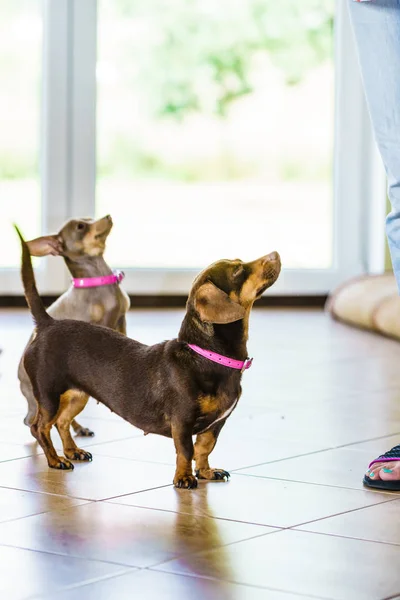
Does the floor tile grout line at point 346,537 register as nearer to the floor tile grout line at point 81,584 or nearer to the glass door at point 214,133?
the floor tile grout line at point 81,584

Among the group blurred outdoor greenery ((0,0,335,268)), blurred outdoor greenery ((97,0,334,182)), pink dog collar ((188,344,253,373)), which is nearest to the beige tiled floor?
pink dog collar ((188,344,253,373))

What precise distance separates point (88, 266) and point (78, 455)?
0.68m

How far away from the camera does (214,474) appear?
2197 millimetres

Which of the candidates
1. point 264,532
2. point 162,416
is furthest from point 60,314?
point 264,532

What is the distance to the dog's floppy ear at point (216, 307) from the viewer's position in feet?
6.91

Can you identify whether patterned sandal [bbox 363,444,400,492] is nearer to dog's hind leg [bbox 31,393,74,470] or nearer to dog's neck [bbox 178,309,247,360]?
dog's neck [bbox 178,309,247,360]

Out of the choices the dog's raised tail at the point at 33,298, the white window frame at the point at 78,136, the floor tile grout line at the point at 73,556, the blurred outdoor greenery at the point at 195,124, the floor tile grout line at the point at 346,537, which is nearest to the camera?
the floor tile grout line at the point at 73,556

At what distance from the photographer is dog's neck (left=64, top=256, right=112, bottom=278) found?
2895mm

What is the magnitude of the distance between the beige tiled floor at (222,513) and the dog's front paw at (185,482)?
2 cm

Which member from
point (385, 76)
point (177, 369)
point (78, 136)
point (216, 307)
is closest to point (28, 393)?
point (177, 369)

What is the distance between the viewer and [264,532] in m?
1.80

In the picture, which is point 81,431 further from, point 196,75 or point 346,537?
point 196,75

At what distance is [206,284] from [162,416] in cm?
28

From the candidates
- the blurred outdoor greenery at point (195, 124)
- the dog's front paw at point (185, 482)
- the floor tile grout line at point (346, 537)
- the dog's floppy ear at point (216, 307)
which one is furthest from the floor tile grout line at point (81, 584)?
the blurred outdoor greenery at point (195, 124)
